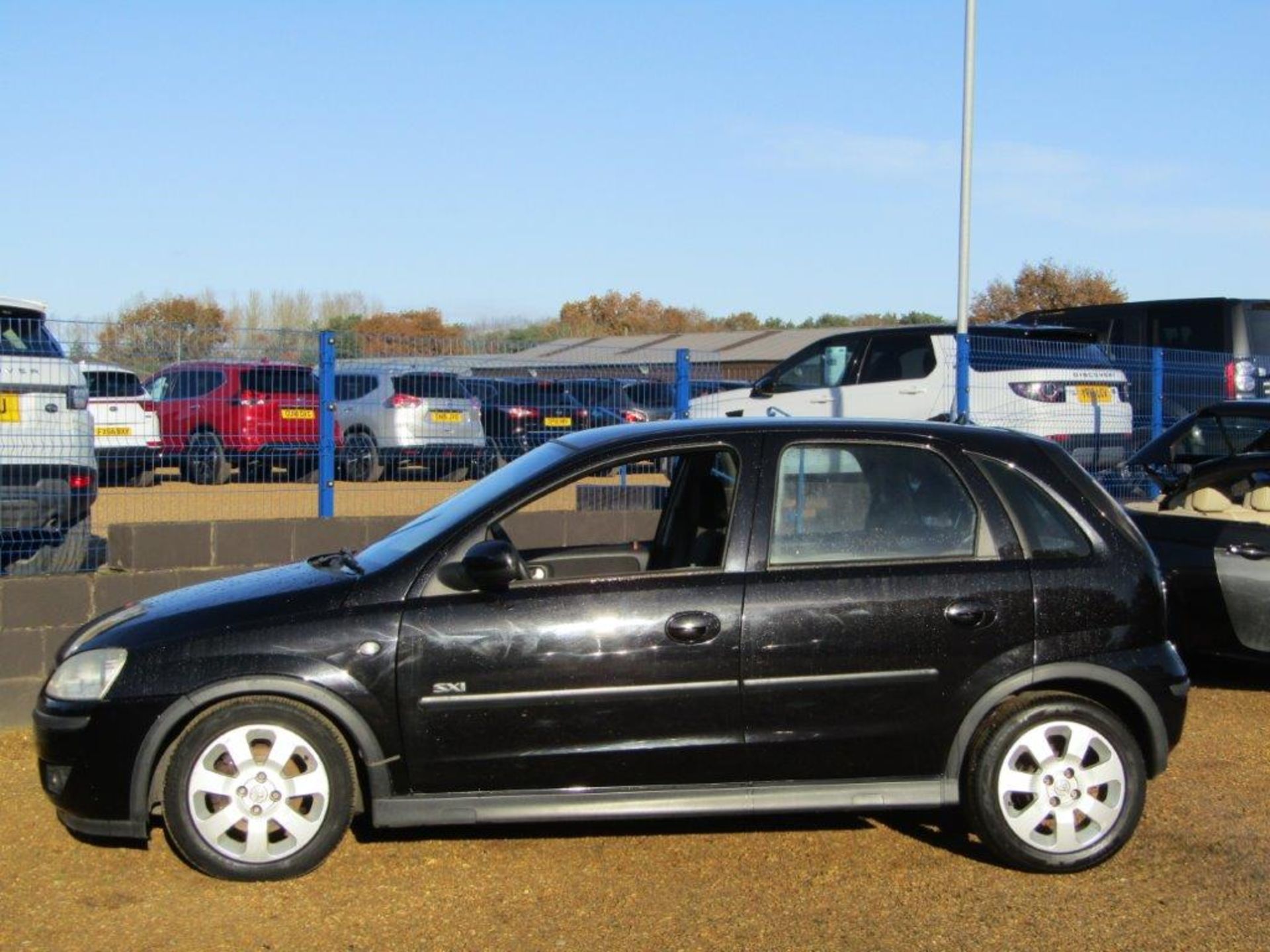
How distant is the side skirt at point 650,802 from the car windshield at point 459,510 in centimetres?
92

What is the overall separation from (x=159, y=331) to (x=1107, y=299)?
52149 mm

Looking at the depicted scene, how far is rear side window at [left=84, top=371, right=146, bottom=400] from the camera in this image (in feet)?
28.8

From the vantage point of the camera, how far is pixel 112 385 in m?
9.04

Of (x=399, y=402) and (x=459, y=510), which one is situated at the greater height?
(x=399, y=402)

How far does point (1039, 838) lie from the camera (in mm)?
5418

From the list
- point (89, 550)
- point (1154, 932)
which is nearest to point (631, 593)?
point (1154, 932)

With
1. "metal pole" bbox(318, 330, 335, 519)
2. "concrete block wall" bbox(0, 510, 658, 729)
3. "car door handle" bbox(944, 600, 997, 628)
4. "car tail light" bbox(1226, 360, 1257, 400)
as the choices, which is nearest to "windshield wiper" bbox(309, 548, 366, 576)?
"concrete block wall" bbox(0, 510, 658, 729)

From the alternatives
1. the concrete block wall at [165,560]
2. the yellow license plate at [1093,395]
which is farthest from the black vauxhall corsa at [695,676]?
the yellow license plate at [1093,395]

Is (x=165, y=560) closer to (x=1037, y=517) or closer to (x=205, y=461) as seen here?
(x=205, y=461)

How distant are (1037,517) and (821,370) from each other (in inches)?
361

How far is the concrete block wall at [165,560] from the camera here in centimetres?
782

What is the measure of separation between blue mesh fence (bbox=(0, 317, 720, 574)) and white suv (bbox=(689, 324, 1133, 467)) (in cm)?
221

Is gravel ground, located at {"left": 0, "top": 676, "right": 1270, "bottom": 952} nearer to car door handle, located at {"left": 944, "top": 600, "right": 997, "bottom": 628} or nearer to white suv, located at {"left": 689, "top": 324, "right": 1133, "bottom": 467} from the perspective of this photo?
car door handle, located at {"left": 944, "top": 600, "right": 997, "bottom": 628}

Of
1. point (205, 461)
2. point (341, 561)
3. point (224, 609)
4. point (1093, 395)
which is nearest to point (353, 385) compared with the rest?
point (205, 461)
